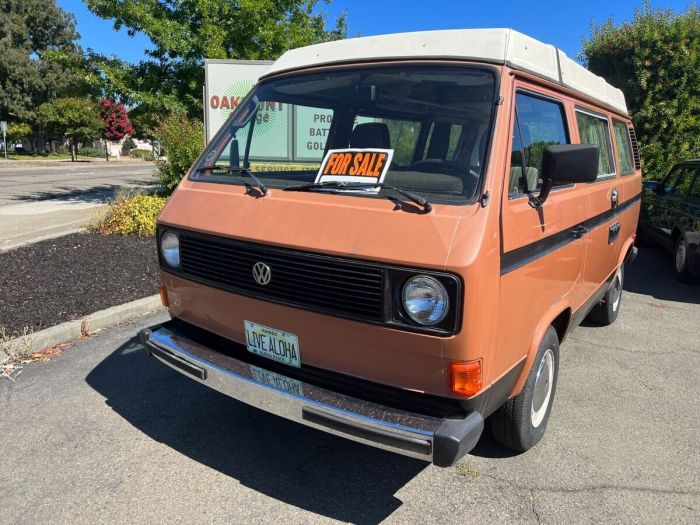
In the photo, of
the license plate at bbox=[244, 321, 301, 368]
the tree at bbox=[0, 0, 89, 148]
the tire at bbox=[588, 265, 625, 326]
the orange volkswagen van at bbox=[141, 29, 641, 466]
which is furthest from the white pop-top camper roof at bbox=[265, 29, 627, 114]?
the tree at bbox=[0, 0, 89, 148]

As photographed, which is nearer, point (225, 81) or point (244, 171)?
point (244, 171)

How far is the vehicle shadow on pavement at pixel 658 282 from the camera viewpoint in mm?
7047

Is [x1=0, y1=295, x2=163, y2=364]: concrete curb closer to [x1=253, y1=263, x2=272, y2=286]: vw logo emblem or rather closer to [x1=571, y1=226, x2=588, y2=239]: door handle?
[x1=253, y1=263, x2=272, y2=286]: vw logo emblem

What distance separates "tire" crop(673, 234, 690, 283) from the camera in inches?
289

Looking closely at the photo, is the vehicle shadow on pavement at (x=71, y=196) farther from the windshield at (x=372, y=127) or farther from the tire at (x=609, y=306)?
the tire at (x=609, y=306)

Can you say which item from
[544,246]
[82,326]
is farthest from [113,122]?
[544,246]

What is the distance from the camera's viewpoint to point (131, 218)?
28.3ft

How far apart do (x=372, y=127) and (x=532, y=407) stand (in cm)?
190

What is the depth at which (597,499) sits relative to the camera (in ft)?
9.38

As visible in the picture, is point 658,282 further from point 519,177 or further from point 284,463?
point 284,463

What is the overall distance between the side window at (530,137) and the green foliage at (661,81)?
9.43 m

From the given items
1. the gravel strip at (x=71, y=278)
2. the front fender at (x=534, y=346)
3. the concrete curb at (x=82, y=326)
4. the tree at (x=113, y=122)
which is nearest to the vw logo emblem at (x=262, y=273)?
the front fender at (x=534, y=346)

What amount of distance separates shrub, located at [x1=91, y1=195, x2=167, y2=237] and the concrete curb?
308cm

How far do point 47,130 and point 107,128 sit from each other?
8.14m
